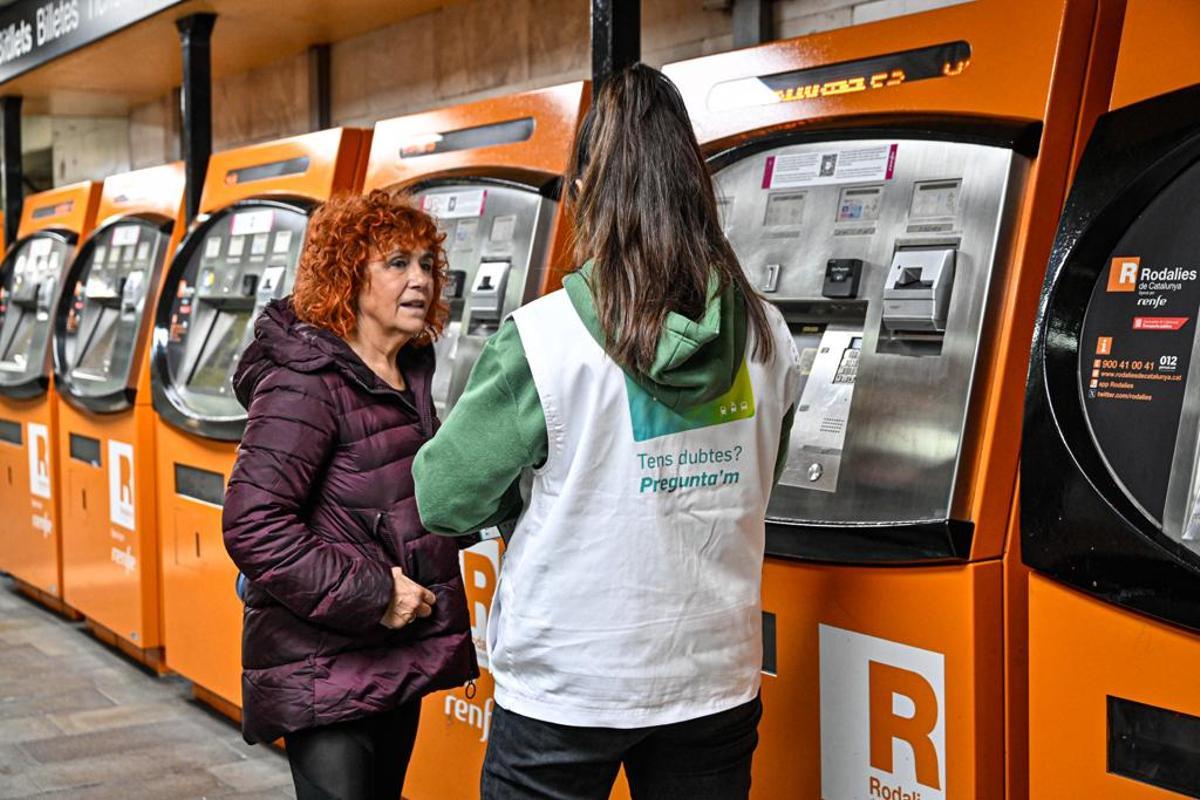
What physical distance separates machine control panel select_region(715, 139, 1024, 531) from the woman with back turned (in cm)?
42

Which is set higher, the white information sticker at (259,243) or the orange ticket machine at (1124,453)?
the white information sticker at (259,243)

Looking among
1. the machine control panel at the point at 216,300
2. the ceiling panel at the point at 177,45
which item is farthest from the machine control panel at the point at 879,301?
the ceiling panel at the point at 177,45

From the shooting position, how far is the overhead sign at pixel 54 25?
445 centimetres

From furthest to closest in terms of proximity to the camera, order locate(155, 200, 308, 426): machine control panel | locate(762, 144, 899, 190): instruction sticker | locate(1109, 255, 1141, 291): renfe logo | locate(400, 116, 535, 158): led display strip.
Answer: locate(155, 200, 308, 426): machine control panel → locate(400, 116, 535, 158): led display strip → locate(762, 144, 899, 190): instruction sticker → locate(1109, 255, 1141, 291): renfe logo

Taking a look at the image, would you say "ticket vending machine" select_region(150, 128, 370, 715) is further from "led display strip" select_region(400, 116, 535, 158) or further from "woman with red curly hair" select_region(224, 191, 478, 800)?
"woman with red curly hair" select_region(224, 191, 478, 800)

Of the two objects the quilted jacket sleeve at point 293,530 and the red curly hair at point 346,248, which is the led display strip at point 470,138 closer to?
the red curly hair at point 346,248

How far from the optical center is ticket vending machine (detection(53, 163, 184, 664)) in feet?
→ 14.4

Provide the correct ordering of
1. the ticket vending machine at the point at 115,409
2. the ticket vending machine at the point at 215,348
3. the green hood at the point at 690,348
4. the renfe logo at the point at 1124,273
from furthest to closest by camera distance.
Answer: the ticket vending machine at the point at 115,409 → the ticket vending machine at the point at 215,348 → the renfe logo at the point at 1124,273 → the green hood at the point at 690,348

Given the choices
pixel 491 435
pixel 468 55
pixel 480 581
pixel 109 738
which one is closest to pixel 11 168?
pixel 468 55

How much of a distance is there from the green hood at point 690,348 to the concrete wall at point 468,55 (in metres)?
1.76

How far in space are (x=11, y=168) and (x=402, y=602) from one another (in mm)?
5327

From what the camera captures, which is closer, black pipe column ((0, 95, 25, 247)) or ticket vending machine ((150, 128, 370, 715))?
ticket vending machine ((150, 128, 370, 715))

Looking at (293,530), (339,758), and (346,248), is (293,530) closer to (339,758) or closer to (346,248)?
(339,758)

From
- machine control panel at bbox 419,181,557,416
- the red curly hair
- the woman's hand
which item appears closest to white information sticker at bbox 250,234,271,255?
machine control panel at bbox 419,181,557,416
